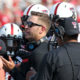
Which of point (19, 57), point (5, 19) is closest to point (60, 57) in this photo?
point (19, 57)

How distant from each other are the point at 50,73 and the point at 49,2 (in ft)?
25.8

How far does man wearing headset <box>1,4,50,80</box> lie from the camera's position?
497 cm

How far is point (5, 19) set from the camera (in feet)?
36.7

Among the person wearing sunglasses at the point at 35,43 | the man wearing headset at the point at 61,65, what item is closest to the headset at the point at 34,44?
the person wearing sunglasses at the point at 35,43

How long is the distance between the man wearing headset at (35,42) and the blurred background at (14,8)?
17.9 ft

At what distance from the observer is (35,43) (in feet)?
18.0

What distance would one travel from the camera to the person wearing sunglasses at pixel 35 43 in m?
4.95

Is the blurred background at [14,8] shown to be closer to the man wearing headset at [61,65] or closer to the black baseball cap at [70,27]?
the black baseball cap at [70,27]

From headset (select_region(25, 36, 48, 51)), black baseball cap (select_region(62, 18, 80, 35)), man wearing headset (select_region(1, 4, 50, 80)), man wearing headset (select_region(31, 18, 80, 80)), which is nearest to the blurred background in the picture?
headset (select_region(25, 36, 48, 51))

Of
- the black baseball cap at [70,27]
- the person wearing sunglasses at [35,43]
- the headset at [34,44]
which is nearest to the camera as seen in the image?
the black baseball cap at [70,27]

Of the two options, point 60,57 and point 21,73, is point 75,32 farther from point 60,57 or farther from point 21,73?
point 21,73

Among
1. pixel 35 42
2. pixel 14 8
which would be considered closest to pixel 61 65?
pixel 35 42

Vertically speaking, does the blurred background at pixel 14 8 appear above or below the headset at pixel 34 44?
above

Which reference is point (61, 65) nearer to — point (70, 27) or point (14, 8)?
point (70, 27)
